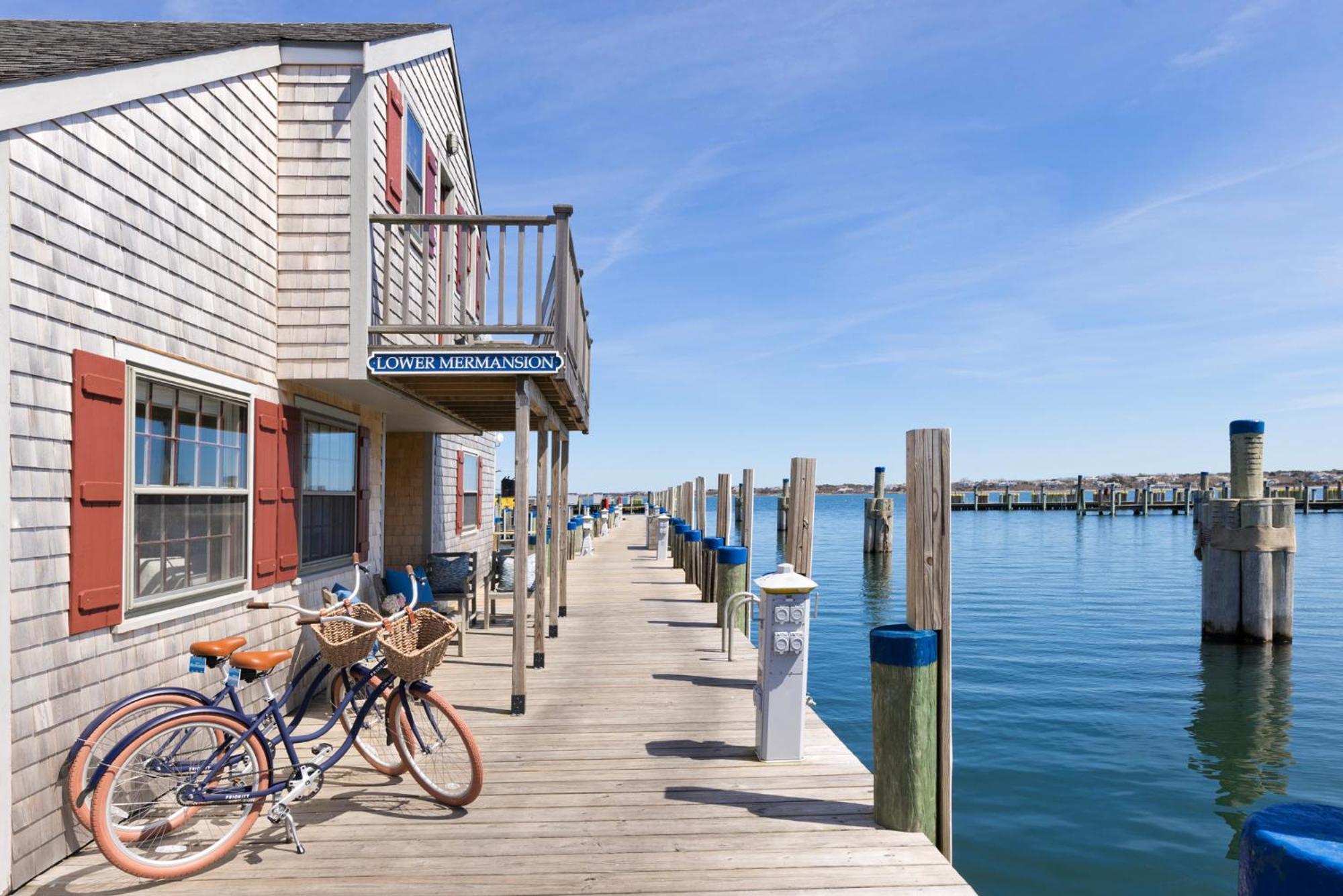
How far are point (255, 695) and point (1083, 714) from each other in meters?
10.8

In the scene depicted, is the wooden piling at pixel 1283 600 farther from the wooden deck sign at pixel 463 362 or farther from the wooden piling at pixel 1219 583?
the wooden deck sign at pixel 463 362

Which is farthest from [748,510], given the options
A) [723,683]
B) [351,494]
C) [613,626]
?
[351,494]

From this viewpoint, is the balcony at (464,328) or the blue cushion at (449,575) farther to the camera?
the blue cushion at (449,575)

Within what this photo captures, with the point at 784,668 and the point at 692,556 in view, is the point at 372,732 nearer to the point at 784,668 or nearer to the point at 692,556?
the point at 784,668

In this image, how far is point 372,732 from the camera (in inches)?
221

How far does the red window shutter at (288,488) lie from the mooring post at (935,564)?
15.5ft

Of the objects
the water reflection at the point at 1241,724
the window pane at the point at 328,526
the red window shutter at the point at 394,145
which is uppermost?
the red window shutter at the point at 394,145

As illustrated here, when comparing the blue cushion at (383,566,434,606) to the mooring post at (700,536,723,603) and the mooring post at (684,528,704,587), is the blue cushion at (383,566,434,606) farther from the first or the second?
the mooring post at (684,528,704,587)

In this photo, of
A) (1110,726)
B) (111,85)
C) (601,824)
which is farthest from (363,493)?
(1110,726)

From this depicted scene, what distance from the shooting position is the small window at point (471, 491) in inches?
595

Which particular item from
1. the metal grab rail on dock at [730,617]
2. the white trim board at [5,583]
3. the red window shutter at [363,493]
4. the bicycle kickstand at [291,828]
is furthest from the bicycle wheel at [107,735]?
the metal grab rail on dock at [730,617]

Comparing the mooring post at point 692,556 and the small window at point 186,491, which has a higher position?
the small window at point 186,491

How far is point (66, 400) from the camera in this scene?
416 centimetres

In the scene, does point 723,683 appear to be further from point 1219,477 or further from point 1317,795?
point 1219,477
